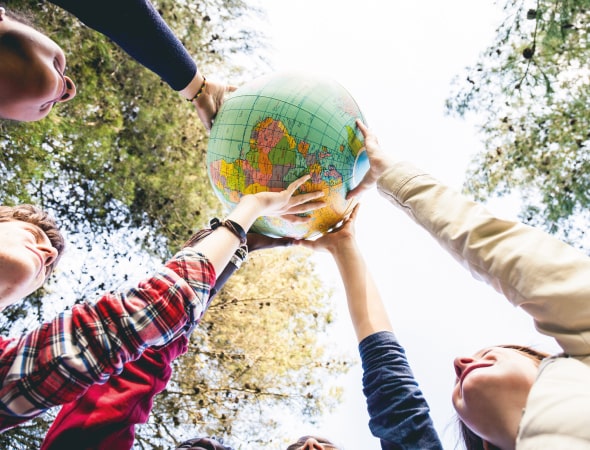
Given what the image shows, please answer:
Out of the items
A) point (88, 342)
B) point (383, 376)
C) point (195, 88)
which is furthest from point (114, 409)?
point (195, 88)

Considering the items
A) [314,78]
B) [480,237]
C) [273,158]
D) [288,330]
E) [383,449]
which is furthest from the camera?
[288,330]

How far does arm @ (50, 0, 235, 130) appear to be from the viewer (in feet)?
5.60

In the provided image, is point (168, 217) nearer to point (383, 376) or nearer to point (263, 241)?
point (263, 241)

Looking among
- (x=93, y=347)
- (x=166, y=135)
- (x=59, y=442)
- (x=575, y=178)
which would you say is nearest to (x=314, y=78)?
(x=93, y=347)

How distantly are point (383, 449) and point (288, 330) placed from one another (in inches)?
152

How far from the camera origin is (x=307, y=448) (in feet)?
7.58

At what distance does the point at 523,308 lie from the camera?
3.41ft

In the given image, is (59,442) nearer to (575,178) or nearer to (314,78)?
(314,78)

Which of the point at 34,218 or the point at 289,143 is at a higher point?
the point at 289,143

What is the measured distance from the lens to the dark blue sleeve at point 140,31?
170cm

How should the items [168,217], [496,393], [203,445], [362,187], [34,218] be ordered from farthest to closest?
[168,217], [362,187], [203,445], [34,218], [496,393]

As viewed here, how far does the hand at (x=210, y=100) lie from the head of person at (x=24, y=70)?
3.42 feet

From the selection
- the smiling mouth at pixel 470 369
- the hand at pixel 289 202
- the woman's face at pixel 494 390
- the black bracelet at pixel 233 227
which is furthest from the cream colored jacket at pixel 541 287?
the hand at pixel 289 202

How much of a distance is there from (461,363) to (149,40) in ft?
6.62
